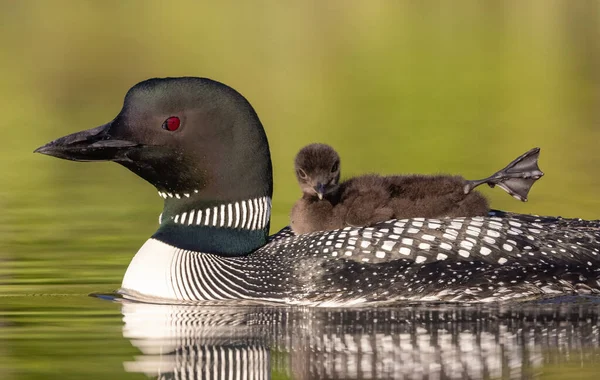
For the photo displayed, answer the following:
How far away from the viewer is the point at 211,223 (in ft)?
25.3

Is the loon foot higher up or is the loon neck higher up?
the loon foot

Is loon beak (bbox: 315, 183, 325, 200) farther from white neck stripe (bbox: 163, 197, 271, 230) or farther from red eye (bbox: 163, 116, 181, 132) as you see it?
red eye (bbox: 163, 116, 181, 132)

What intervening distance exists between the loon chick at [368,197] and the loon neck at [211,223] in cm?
32

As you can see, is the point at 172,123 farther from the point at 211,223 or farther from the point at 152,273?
the point at 152,273

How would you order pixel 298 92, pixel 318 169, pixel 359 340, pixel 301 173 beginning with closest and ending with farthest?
pixel 359 340 → pixel 318 169 → pixel 301 173 → pixel 298 92

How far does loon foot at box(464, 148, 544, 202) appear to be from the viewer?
813cm

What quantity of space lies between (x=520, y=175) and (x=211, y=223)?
5.66 feet

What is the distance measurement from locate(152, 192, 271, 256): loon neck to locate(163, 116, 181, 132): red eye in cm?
36

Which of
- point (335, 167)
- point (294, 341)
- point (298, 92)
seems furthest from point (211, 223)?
point (298, 92)

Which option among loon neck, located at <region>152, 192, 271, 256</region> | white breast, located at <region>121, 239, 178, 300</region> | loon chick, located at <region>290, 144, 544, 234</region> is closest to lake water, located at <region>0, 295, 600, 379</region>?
white breast, located at <region>121, 239, 178, 300</region>

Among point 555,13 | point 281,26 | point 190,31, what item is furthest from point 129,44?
point 555,13

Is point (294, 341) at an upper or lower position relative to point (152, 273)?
lower

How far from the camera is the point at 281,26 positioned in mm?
27250

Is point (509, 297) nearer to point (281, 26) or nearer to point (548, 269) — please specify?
point (548, 269)
